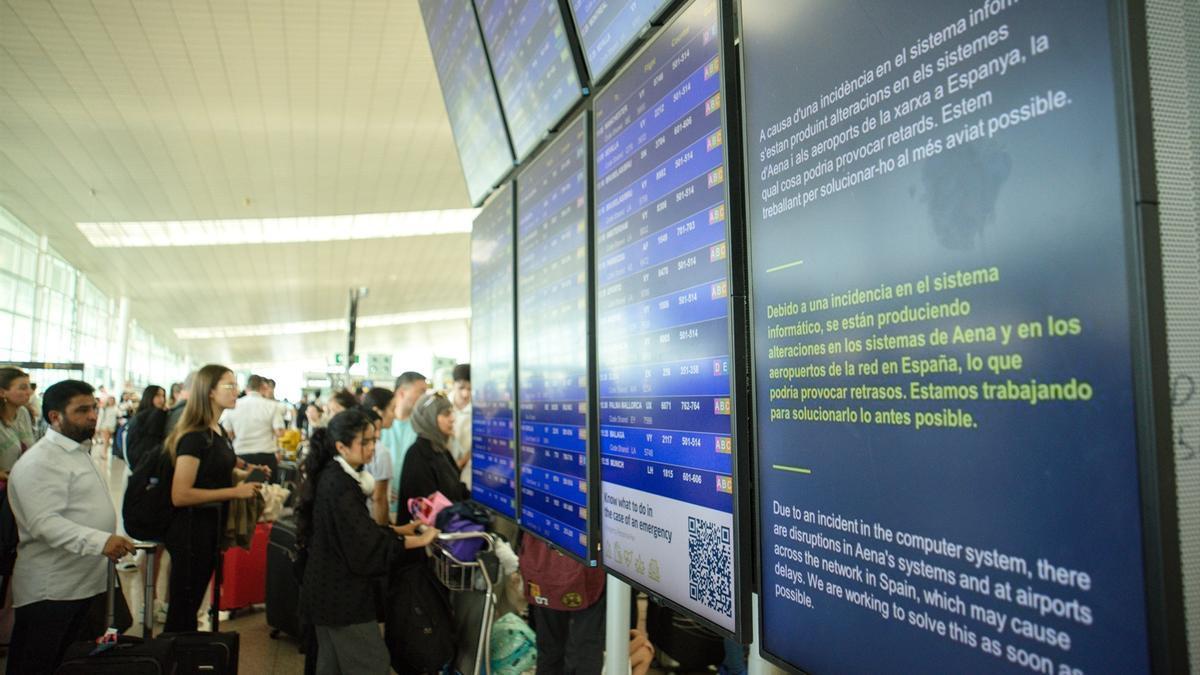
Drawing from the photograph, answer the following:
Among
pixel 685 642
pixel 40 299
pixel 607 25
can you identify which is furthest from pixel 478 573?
pixel 40 299

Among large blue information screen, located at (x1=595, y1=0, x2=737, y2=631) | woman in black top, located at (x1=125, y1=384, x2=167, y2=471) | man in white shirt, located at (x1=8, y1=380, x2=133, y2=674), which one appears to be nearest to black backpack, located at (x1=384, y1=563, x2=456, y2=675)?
man in white shirt, located at (x1=8, y1=380, x2=133, y2=674)

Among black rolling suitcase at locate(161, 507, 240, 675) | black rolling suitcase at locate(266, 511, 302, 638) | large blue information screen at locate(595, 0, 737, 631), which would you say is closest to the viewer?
large blue information screen at locate(595, 0, 737, 631)

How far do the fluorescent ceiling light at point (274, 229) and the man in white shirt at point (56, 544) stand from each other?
43.4 ft

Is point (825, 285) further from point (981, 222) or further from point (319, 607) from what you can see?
point (319, 607)

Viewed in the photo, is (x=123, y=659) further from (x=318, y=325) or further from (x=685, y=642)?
(x=318, y=325)

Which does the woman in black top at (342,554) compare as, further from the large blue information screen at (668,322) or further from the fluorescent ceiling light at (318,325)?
the fluorescent ceiling light at (318,325)

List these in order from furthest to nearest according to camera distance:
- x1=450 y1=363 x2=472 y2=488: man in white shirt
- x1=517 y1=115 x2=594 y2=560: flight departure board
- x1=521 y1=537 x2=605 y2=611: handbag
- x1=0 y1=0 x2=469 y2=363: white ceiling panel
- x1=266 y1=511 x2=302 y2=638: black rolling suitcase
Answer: x1=0 y1=0 x2=469 y2=363: white ceiling panel → x1=450 y1=363 x2=472 y2=488: man in white shirt → x1=266 y1=511 x2=302 y2=638: black rolling suitcase → x1=521 y1=537 x2=605 y2=611: handbag → x1=517 y1=115 x2=594 y2=560: flight departure board

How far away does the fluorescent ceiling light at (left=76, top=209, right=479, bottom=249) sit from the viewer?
17.1 meters

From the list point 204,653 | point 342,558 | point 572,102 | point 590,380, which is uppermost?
point 572,102

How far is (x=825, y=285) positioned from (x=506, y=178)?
2.43 meters

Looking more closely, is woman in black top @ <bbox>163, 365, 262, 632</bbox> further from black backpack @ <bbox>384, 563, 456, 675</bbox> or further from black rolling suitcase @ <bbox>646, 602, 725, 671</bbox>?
black rolling suitcase @ <bbox>646, 602, 725, 671</bbox>

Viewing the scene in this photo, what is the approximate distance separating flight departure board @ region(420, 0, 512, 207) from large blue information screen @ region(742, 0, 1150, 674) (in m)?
2.21

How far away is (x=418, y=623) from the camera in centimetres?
386

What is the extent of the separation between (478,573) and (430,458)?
89cm
